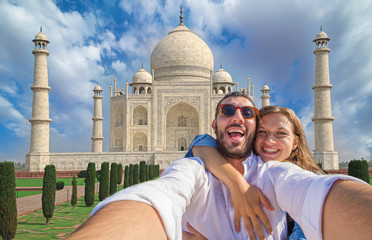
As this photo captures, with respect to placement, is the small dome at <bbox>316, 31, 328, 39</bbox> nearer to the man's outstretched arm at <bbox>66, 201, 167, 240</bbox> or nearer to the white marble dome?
the white marble dome

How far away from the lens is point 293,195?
82 cm

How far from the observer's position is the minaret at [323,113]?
14539 millimetres

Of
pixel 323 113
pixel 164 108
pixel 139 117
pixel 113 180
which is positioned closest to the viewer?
pixel 113 180

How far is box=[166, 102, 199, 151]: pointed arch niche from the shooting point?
19203 mm

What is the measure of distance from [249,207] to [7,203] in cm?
420

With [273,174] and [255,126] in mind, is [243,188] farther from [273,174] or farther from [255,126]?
[255,126]

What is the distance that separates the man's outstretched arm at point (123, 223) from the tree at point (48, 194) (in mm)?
5195

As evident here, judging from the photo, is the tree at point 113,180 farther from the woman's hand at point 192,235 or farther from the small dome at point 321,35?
the small dome at point 321,35

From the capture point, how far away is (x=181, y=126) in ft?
64.5

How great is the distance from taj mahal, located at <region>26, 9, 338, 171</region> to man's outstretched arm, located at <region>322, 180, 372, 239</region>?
1542 centimetres

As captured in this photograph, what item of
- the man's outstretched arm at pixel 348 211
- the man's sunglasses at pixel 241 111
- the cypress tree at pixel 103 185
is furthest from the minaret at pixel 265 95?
the man's outstretched arm at pixel 348 211

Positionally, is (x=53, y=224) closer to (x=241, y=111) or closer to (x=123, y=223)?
(x=241, y=111)

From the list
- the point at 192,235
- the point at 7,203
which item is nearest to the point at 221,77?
the point at 7,203

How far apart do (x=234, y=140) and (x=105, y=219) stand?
801 millimetres
